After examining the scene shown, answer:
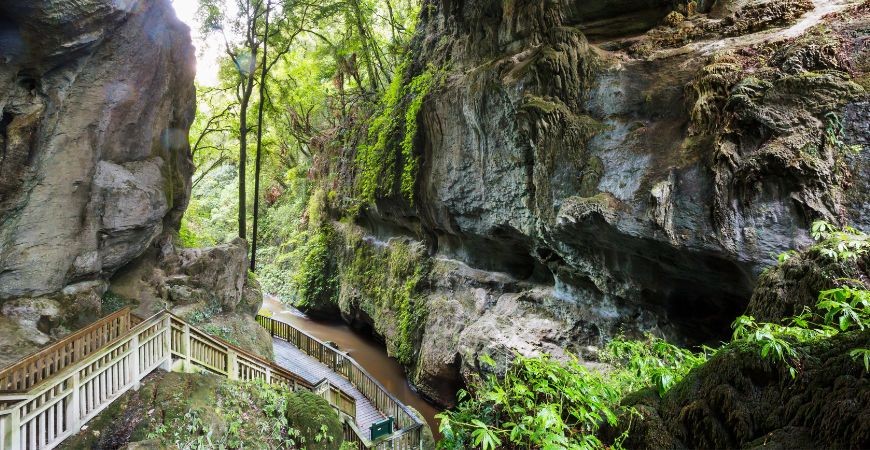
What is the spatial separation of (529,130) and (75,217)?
10.4 meters

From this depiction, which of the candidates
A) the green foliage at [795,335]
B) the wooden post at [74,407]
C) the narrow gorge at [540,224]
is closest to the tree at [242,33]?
the narrow gorge at [540,224]

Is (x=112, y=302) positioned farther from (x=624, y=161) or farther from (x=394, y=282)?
(x=624, y=161)

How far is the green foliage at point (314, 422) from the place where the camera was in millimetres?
7309

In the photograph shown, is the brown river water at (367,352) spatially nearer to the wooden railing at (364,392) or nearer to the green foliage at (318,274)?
the wooden railing at (364,392)

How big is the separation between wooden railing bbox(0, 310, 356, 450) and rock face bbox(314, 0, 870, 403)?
6.25 meters

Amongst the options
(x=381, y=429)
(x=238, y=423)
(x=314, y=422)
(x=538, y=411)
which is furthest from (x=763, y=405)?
(x=381, y=429)

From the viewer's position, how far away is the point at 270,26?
55.4 feet

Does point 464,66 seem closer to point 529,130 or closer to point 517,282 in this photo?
point 529,130

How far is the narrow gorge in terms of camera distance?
2.95 m

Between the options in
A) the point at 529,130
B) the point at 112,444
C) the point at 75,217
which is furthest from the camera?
the point at 529,130

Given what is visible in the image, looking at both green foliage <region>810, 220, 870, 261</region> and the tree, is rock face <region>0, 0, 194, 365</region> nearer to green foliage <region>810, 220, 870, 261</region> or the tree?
the tree

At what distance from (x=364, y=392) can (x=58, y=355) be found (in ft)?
26.8

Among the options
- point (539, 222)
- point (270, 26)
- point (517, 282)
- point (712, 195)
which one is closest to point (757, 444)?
point (712, 195)

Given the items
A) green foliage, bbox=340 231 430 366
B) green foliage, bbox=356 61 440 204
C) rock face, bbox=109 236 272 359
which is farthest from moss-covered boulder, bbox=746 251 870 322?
green foliage, bbox=356 61 440 204
